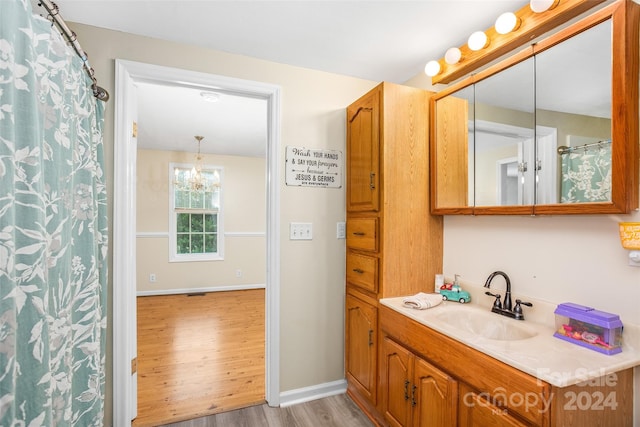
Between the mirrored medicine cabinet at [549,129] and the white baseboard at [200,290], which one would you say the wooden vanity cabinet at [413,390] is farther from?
the white baseboard at [200,290]

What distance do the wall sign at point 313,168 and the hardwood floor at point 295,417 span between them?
153 centimetres

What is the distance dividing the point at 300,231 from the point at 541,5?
1.74m

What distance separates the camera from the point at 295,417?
6.41 feet

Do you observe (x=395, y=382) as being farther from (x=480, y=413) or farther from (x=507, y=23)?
(x=507, y=23)

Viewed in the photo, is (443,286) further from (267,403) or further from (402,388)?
(267,403)

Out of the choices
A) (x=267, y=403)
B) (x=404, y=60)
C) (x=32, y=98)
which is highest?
(x=404, y=60)

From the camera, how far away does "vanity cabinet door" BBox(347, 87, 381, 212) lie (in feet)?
6.18

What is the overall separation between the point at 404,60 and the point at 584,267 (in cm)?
159

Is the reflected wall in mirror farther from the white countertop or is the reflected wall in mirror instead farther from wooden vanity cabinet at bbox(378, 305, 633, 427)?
wooden vanity cabinet at bbox(378, 305, 633, 427)

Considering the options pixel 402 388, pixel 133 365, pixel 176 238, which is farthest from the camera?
pixel 176 238

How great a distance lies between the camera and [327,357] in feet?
7.29

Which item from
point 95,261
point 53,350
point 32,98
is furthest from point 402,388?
point 32,98

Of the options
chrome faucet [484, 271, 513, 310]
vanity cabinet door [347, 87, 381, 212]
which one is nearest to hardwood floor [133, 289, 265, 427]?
vanity cabinet door [347, 87, 381, 212]

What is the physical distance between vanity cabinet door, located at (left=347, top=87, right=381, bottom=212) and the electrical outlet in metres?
0.33
